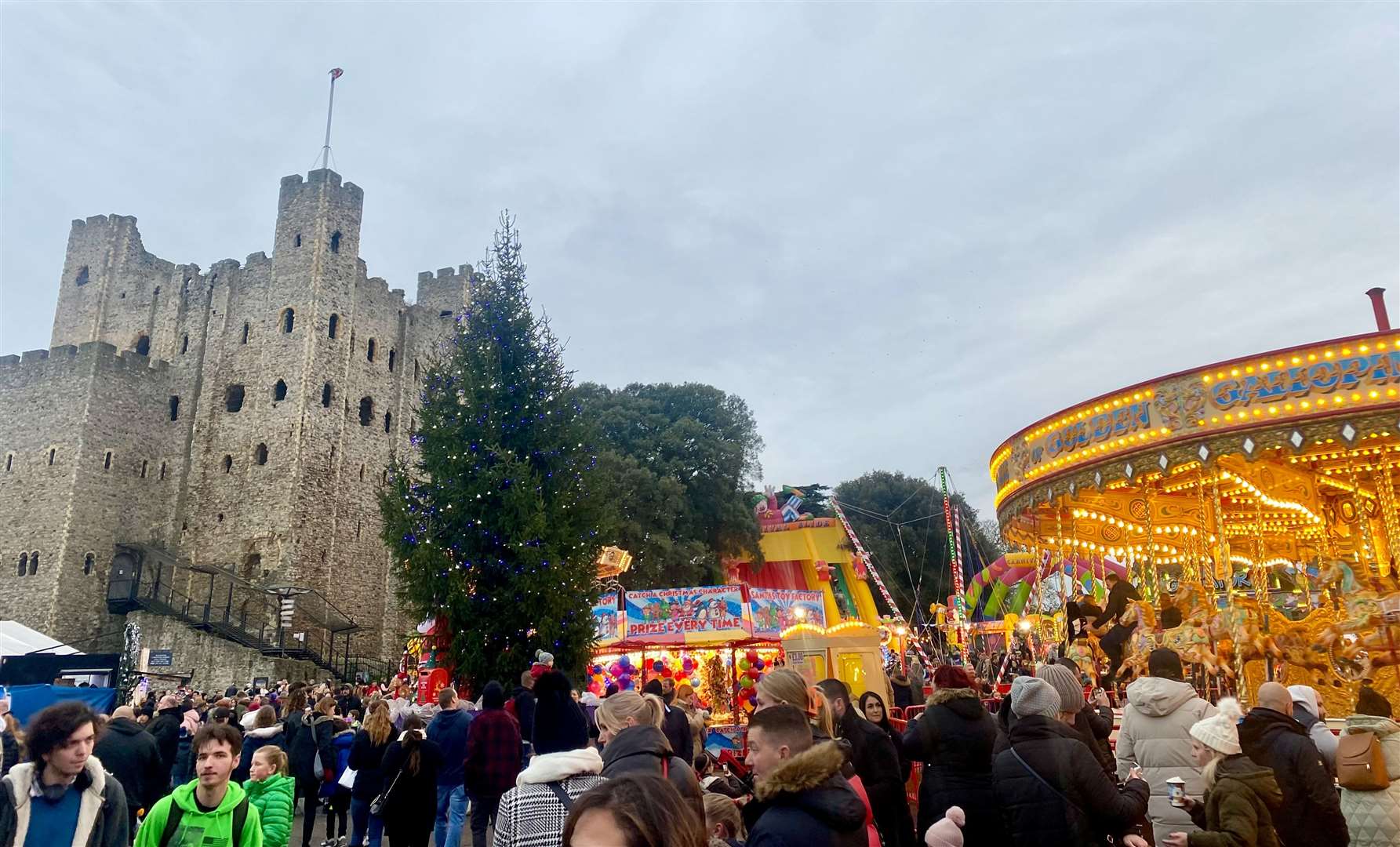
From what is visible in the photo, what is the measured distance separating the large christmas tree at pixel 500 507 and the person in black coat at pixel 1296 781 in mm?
8061

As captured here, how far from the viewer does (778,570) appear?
36.0 meters

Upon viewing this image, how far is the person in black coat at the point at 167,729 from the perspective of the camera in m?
6.90

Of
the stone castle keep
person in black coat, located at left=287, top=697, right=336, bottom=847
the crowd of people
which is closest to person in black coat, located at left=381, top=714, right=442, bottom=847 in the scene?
the crowd of people

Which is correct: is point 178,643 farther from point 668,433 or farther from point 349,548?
point 668,433

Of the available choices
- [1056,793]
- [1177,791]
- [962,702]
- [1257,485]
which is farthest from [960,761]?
[1257,485]

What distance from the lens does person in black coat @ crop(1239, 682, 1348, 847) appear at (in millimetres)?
3465

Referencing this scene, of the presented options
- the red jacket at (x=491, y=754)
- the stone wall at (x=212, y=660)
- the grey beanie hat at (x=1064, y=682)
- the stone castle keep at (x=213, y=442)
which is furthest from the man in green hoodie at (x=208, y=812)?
the stone castle keep at (x=213, y=442)

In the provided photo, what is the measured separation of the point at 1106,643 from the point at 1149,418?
4068 mm

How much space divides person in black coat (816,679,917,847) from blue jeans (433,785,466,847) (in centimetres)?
370

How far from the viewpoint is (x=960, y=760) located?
13.3 feet

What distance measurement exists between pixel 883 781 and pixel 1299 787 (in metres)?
1.88

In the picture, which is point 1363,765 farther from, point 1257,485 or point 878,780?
point 1257,485

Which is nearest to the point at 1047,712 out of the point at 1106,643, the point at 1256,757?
the point at 1256,757

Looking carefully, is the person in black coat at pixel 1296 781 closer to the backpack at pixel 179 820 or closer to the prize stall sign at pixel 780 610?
the backpack at pixel 179 820
